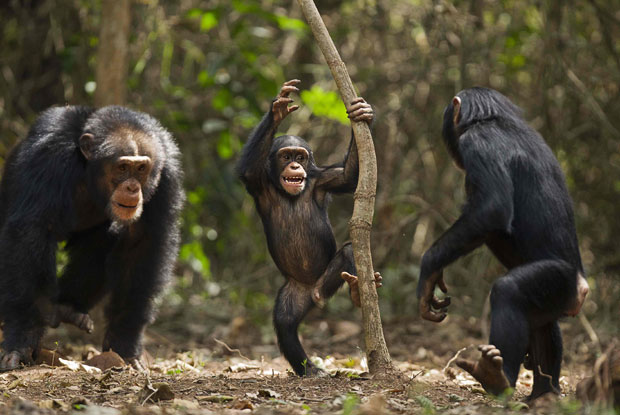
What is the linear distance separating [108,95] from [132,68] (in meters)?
1.75

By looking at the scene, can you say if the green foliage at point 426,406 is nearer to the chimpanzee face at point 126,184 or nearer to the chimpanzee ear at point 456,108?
the chimpanzee ear at point 456,108

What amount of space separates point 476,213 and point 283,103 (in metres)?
1.42

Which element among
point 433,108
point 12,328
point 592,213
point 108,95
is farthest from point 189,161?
point 592,213

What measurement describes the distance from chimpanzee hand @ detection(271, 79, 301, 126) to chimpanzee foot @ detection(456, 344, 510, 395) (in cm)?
190

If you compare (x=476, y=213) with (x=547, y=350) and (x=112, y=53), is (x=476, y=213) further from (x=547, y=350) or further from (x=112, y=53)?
(x=112, y=53)

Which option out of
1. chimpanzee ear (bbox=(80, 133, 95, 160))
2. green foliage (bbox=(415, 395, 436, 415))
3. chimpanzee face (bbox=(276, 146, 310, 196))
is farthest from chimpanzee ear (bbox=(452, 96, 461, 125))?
chimpanzee ear (bbox=(80, 133, 95, 160))

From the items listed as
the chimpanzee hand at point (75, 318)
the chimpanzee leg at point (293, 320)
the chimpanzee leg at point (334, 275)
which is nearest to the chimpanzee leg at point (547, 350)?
the chimpanzee leg at point (334, 275)

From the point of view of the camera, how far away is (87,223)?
6523 millimetres

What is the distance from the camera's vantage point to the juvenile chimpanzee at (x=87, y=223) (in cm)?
582

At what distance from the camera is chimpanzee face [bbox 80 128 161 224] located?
5895 millimetres

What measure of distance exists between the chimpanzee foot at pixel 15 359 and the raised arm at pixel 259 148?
2.09 m

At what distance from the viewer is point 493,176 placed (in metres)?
4.70

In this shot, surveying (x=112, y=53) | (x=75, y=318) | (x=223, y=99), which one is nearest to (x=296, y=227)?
(x=75, y=318)

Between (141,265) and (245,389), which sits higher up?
(141,265)
